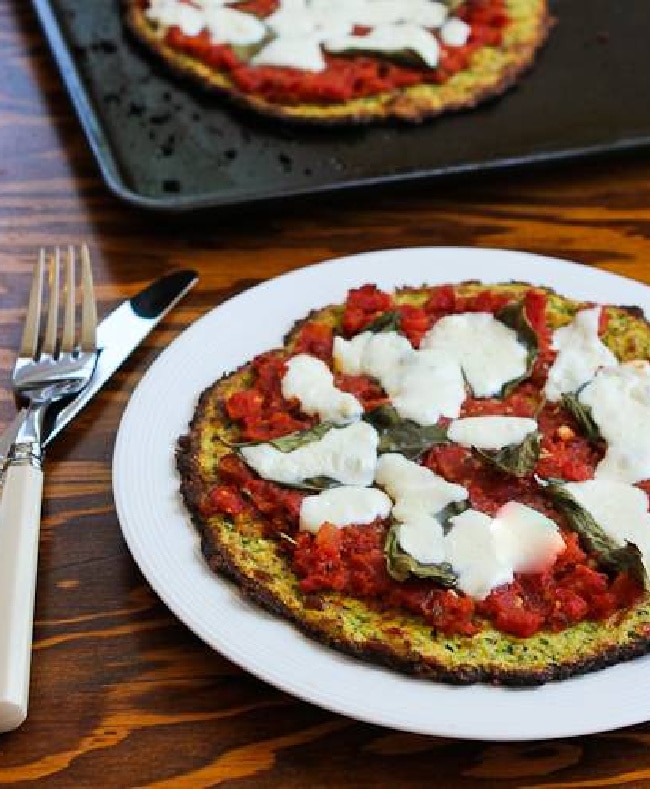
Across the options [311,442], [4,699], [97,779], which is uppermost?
[311,442]

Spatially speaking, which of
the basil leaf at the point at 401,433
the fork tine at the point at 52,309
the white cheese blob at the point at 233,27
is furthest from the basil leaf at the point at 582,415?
the white cheese blob at the point at 233,27

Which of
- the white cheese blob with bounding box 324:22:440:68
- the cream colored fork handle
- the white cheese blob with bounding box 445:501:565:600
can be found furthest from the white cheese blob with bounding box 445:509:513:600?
the white cheese blob with bounding box 324:22:440:68

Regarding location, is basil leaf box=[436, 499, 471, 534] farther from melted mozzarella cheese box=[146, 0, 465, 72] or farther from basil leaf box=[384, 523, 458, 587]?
melted mozzarella cheese box=[146, 0, 465, 72]

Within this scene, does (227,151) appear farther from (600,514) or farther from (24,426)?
(600,514)

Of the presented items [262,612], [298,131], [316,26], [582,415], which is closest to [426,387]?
[582,415]

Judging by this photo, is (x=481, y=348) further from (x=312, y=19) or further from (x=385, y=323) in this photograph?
(x=312, y=19)

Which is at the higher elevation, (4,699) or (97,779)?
(4,699)

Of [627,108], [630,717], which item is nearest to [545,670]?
[630,717]
